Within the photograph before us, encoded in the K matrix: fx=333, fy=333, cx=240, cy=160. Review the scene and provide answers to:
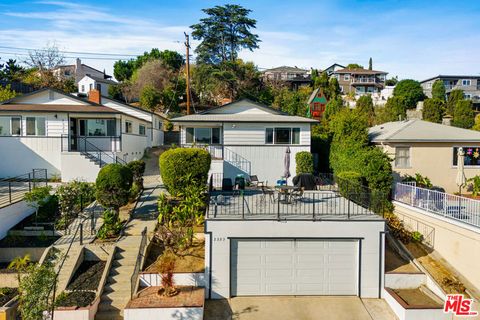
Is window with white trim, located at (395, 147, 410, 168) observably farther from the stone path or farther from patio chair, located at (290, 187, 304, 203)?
the stone path

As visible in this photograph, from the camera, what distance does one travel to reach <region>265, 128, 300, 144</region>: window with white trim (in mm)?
21406

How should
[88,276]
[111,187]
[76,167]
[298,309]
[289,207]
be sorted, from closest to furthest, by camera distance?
1. [298,309]
2. [88,276]
3. [289,207]
4. [111,187]
5. [76,167]

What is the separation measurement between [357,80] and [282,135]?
191 feet

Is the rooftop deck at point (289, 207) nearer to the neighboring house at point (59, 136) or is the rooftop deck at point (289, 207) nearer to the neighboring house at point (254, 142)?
the neighboring house at point (254, 142)

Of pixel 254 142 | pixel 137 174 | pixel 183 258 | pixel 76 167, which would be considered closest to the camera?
pixel 183 258

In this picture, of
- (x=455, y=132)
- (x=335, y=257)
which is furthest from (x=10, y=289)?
(x=455, y=132)

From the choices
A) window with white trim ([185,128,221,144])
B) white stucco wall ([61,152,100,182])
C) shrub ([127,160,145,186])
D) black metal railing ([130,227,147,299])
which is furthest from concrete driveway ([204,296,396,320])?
white stucco wall ([61,152,100,182])

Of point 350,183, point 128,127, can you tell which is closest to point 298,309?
point 350,183

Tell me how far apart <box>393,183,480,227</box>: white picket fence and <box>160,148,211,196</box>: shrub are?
9.71 metres

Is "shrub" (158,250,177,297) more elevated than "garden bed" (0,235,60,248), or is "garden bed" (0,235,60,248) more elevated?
"garden bed" (0,235,60,248)

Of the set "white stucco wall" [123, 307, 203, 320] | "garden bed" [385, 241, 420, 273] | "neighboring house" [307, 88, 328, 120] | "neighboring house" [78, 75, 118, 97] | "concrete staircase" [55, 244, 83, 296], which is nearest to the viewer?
"white stucco wall" [123, 307, 203, 320]

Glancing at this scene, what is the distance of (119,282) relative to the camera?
11.2 m

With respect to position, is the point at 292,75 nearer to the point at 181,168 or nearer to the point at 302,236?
the point at 181,168

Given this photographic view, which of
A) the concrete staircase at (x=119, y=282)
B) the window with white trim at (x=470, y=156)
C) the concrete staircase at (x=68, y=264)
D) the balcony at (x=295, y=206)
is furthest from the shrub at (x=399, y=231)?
the concrete staircase at (x=68, y=264)
